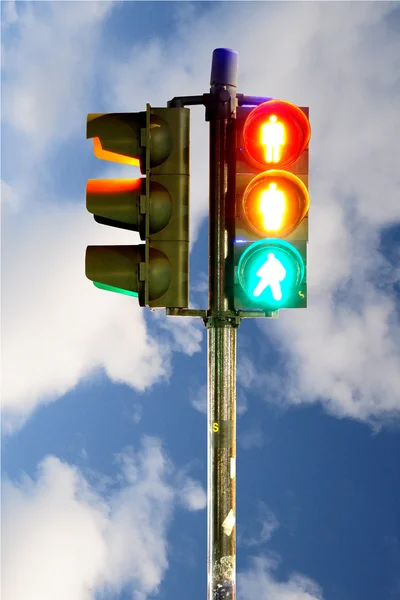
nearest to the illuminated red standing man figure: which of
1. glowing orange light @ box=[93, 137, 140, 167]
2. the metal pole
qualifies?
the metal pole

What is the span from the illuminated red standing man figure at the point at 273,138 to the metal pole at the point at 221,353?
344 millimetres

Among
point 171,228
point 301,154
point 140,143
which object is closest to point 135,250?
point 171,228

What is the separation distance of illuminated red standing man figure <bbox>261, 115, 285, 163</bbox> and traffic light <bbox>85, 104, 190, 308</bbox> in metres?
0.52

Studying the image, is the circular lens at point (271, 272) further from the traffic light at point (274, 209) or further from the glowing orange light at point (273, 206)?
the glowing orange light at point (273, 206)

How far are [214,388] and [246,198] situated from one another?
124cm

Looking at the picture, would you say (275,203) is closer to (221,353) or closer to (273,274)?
(273,274)

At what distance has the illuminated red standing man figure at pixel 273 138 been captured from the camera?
3211 millimetres

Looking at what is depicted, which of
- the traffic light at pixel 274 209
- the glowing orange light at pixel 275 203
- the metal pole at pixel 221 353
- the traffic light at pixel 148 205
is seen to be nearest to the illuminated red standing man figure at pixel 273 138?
the traffic light at pixel 274 209

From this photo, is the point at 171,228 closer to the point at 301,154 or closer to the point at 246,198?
the point at 246,198

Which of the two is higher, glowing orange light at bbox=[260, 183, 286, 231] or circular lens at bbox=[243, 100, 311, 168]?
circular lens at bbox=[243, 100, 311, 168]

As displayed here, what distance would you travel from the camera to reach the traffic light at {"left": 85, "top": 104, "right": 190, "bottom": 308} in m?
3.40

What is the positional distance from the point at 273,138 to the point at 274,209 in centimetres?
43

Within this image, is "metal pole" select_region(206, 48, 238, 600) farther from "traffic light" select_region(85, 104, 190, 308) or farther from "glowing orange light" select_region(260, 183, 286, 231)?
"glowing orange light" select_region(260, 183, 286, 231)

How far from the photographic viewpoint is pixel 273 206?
3.20 m
